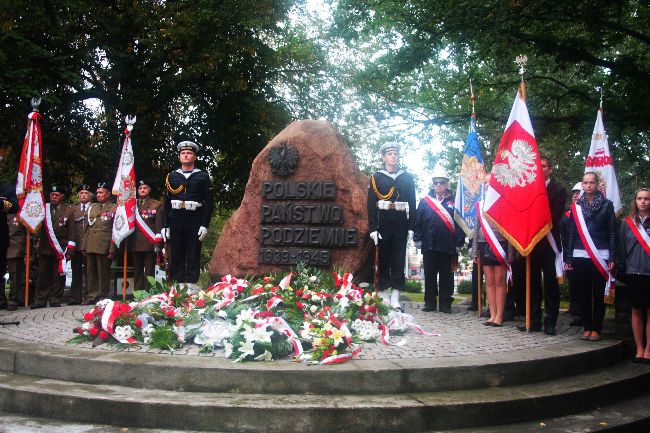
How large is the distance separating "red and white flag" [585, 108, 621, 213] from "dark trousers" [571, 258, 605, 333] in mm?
3630

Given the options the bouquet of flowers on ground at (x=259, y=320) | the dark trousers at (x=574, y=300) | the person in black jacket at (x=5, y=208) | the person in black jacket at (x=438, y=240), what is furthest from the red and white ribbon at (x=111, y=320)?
the dark trousers at (x=574, y=300)

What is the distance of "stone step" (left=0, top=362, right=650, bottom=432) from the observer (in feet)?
14.3

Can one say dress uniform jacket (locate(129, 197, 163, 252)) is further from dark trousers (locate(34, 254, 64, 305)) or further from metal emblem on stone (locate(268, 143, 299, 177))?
metal emblem on stone (locate(268, 143, 299, 177))

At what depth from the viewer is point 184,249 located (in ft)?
28.9

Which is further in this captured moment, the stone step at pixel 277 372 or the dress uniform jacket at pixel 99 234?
the dress uniform jacket at pixel 99 234

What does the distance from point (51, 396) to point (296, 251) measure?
423 centimetres

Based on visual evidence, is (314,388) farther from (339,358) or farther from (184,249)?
(184,249)

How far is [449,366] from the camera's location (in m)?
4.95

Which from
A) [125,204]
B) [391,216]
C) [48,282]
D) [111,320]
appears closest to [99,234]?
[125,204]

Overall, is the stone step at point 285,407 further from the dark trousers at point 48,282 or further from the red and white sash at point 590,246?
the dark trousers at point 48,282

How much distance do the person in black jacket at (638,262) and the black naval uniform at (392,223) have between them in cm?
260

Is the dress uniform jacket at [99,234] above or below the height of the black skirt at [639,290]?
above

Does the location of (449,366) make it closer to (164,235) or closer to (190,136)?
(164,235)

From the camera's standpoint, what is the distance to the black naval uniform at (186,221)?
870cm
